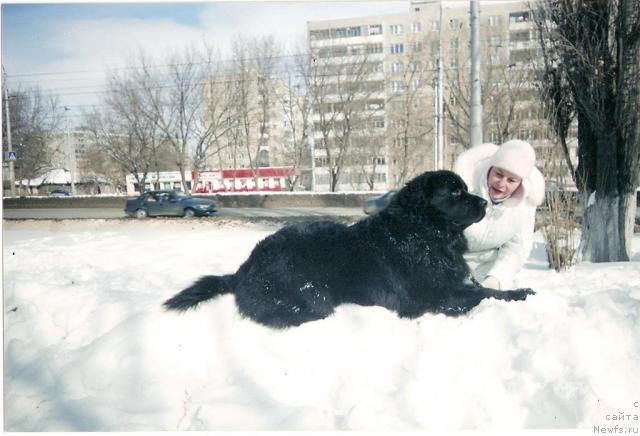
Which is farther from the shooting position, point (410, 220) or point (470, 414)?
point (410, 220)

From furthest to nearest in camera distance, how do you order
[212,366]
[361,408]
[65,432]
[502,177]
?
[502,177], [212,366], [65,432], [361,408]

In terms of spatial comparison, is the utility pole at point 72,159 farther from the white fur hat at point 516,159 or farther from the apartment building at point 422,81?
the white fur hat at point 516,159

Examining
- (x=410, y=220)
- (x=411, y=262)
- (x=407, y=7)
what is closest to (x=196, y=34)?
(x=407, y=7)

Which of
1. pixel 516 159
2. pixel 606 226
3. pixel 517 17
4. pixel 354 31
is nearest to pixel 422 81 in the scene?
pixel 354 31

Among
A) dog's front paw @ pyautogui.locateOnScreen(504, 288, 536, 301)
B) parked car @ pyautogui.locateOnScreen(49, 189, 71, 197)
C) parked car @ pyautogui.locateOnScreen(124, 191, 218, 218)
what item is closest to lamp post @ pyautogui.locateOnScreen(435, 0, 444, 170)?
dog's front paw @ pyautogui.locateOnScreen(504, 288, 536, 301)

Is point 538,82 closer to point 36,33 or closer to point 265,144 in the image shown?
point 265,144
